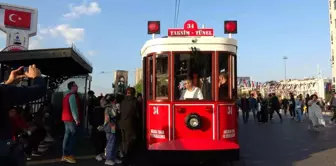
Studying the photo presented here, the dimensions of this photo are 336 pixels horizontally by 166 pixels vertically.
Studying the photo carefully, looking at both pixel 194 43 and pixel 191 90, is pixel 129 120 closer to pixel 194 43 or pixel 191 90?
pixel 191 90

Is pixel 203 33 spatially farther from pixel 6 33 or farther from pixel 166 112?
pixel 6 33

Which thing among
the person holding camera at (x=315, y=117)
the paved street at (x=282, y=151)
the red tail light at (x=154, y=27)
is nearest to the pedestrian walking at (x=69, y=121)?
the paved street at (x=282, y=151)

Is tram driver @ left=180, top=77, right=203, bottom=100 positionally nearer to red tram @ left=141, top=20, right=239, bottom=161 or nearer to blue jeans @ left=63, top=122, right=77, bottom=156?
red tram @ left=141, top=20, right=239, bottom=161

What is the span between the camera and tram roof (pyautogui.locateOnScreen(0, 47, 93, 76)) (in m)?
8.37

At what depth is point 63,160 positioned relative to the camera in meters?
7.96

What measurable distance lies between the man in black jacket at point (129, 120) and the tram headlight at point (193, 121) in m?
1.41

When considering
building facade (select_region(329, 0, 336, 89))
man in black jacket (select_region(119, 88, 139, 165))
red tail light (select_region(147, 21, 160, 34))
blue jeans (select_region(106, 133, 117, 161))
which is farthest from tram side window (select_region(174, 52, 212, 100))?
building facade (select_region(329, 0, 336, 89))

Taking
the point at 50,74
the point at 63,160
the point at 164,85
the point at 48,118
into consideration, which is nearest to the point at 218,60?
the point at 164,85

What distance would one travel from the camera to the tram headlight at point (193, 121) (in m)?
6.76

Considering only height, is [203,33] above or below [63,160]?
above

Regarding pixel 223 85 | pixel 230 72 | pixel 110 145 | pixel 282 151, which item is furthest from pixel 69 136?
pixel 282 151

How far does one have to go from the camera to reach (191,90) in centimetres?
703

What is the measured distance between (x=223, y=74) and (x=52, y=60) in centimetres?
537

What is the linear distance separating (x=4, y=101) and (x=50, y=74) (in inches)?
415
